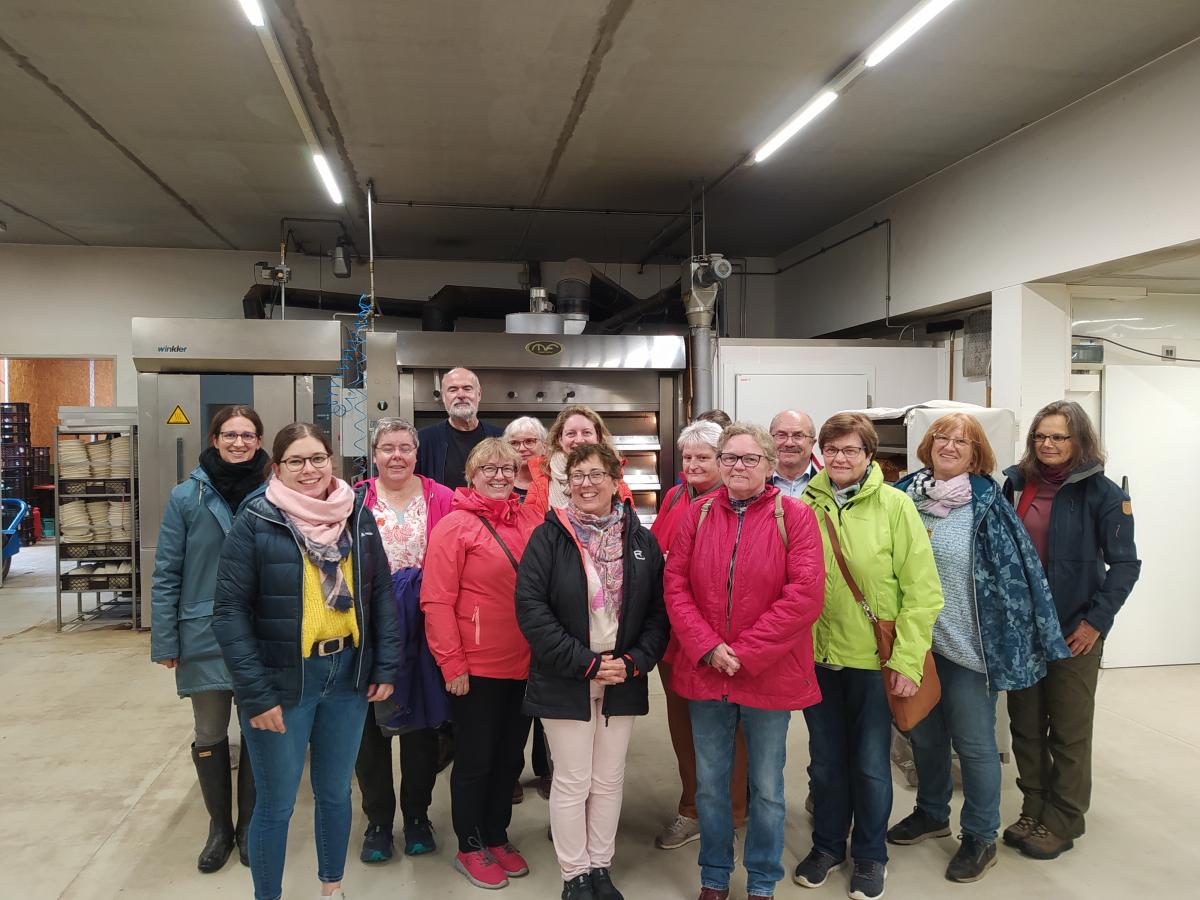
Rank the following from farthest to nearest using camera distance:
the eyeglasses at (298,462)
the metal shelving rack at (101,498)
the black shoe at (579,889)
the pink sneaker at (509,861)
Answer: the metal shelving rack at (101,498), the pink sneaker at (509,861), the black shoe at (579,889), the eyeglasses at (298,462)

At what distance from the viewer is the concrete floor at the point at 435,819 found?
2451 mm

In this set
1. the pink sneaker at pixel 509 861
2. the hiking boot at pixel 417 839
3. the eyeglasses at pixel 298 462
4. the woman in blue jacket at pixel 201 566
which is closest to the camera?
the eyeglasses at pixel 298 462

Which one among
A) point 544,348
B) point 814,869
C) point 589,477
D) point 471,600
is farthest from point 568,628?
point 544,348

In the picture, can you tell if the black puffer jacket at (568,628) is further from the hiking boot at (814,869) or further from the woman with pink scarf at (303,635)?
the hiking boot at (814,869)

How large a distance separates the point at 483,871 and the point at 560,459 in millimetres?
1380

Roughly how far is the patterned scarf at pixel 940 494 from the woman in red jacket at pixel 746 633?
69 centimetres

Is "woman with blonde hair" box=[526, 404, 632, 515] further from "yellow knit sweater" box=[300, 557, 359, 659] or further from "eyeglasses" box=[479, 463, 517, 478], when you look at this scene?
"yellow knit sweater" box=[300, 557, 359, 659]

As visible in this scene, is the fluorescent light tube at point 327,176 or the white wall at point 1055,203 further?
the fluorescent light tube at point 327,176

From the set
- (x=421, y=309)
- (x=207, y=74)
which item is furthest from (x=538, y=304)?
(x=207, y=74)

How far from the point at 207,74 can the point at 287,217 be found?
252 centimetres

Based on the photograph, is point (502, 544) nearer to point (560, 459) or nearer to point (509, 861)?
point (560, 459)

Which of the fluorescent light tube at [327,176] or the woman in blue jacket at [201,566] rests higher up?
the fluorescent light tube at [327,176]

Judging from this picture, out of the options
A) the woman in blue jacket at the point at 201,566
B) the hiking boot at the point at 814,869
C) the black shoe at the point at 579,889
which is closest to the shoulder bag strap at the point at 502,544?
the woman in blue jacket at the point at 201,566

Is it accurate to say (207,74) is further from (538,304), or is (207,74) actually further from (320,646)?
(320,646)
